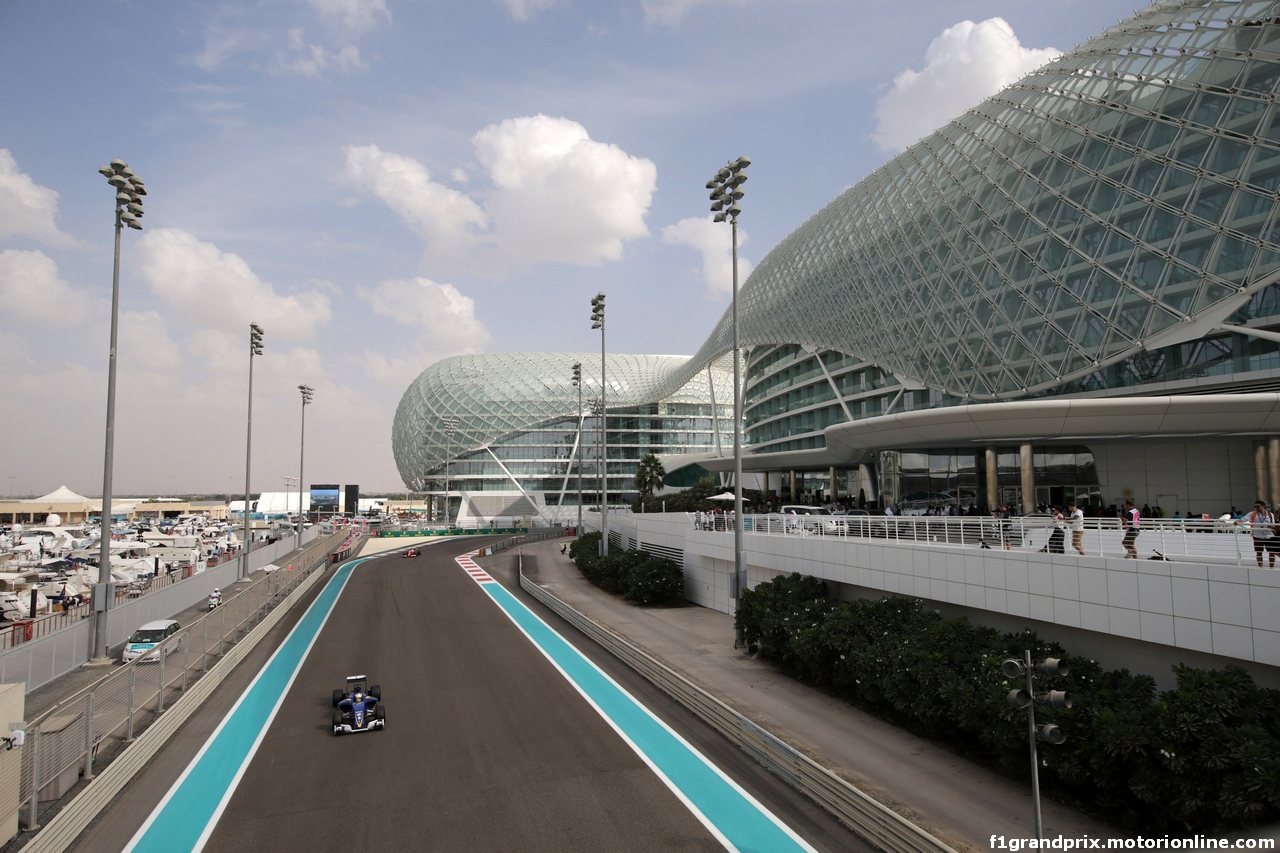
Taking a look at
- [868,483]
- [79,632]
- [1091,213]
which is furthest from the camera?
[868,483]

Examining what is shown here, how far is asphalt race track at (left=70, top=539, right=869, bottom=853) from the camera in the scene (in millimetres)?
10500

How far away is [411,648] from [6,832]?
15.6 metres

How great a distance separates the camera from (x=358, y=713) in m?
15.3

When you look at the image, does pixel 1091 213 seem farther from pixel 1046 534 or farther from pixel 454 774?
pixel 454 774

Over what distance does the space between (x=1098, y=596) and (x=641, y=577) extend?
22.2 metres

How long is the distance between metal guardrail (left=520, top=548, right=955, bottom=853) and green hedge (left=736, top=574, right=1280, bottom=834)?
285 cm

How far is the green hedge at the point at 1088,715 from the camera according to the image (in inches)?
346

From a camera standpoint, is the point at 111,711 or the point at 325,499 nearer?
the point at 111,711

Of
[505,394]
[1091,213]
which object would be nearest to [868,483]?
[1091,213]

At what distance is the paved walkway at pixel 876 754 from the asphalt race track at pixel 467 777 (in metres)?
1.38

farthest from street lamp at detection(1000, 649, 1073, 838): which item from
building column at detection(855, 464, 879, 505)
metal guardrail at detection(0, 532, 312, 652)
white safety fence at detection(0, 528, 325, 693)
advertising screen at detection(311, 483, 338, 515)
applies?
advertising screen at detection(311, 483, 338, 515)

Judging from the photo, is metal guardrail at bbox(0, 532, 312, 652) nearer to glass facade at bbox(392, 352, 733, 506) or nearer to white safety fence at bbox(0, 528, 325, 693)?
white safety fence at bbox(0, 528, 325, 693)

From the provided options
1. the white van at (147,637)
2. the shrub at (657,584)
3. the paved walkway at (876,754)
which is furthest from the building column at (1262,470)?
the white van at (147,637)

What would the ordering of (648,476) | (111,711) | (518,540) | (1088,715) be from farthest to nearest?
(518,540) → (648,476) → (111,711) → (1088,715)
